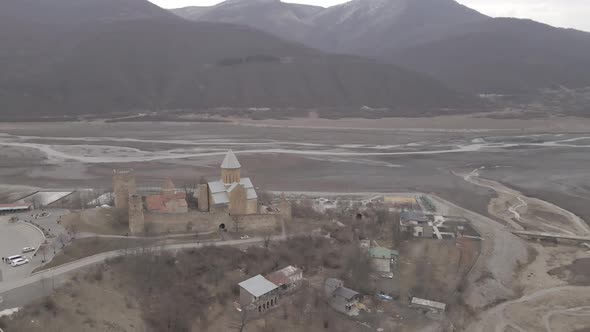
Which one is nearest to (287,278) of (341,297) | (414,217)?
(341,297)

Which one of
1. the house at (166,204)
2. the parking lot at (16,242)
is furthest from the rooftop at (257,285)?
the parking lot at (16,242)

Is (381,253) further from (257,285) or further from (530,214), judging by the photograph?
(530,214)

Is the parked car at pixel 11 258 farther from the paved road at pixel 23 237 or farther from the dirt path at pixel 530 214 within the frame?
the dirt path at pixel 530 214

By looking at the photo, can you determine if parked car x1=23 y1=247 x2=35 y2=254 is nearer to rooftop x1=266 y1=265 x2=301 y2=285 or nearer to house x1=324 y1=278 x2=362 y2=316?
rooftop x1=266 y1=265 x2=301 y2=285

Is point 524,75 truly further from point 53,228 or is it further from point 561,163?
point 53,228

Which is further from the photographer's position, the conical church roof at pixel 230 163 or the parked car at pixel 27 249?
the conical church roof at pixel 230 163

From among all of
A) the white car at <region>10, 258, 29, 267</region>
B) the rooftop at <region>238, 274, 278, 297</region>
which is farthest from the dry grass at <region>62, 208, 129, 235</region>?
the rooftop at <region>238, 274, 278, 297</region>
